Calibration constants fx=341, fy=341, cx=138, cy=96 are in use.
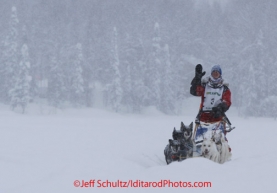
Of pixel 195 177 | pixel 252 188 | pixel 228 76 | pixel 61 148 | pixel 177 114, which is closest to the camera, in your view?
pixel 252 188

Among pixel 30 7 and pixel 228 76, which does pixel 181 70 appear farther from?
pixel 30 7

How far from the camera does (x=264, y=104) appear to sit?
46.8m

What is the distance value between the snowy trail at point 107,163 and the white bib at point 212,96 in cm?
122

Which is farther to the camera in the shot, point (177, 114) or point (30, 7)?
point (30, 7)

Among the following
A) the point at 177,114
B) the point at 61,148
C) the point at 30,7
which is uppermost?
the point at 30,7

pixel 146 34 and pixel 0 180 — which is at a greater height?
pixel 146 34

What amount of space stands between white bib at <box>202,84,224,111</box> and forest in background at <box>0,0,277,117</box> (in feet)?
131

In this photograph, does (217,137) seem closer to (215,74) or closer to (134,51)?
(215,74)

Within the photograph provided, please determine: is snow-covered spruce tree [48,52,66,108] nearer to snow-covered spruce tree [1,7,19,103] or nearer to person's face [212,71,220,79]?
snow-covered spruce tree [1,7,19,103]

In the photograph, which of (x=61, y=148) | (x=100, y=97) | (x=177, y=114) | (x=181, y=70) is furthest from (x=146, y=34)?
(x=61, y=148)

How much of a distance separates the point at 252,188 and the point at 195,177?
0.75m

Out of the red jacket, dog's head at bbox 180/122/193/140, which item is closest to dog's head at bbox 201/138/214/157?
dog's head at bbox 180/122/193/140

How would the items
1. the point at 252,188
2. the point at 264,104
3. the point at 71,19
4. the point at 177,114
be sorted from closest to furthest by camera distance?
the point at 252,188
the point at 264,104
the point at 177,114
the point at 71,19

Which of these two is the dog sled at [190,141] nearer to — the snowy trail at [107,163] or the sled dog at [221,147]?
the sled dog at [221,147]
